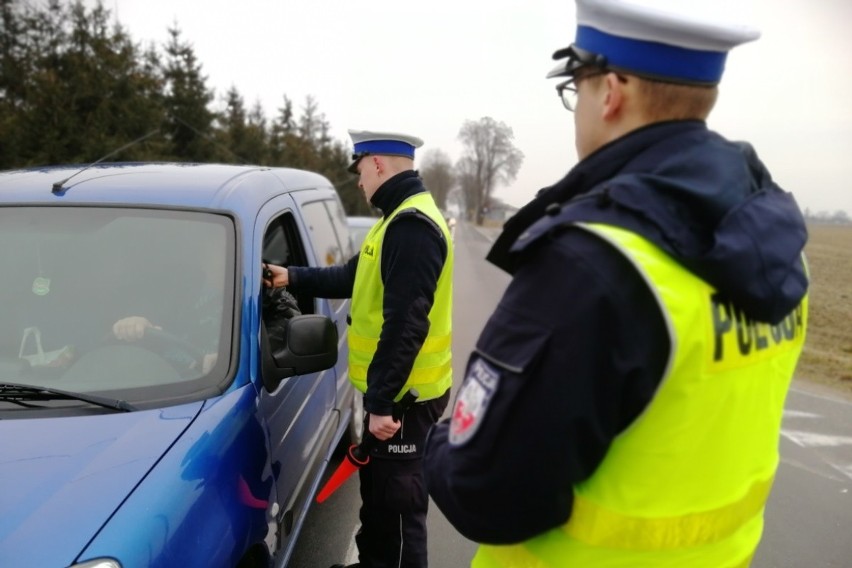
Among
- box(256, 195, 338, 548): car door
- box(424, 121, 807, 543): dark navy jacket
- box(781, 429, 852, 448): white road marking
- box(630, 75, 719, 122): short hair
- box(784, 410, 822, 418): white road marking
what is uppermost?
box(630, 75, 719, 122): short hair

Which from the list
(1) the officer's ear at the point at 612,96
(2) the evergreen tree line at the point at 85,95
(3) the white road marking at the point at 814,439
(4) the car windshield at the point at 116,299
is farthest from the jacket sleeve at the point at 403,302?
(2) the evergreen tree line at the point at 85,95

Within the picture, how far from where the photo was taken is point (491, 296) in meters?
12.2

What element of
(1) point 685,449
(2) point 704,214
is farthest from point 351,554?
(2) point 704,214

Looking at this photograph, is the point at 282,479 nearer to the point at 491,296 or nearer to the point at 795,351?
the point at 795,351

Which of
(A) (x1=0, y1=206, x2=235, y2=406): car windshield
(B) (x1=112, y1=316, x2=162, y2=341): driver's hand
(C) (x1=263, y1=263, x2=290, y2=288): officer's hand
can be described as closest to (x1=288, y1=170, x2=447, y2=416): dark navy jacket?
(A) (x1=0, y1=206, x2=235, y2=406): car windshield

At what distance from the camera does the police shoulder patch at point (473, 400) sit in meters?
1.13

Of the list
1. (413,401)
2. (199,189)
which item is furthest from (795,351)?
(199,189)

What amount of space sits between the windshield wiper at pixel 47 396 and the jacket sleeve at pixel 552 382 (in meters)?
1.23

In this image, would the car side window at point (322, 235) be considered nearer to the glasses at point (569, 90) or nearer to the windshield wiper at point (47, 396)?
the windshield wiper at point (47, 396)

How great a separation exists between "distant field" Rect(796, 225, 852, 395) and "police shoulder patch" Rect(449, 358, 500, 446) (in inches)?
99.8

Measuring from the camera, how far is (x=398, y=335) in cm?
241

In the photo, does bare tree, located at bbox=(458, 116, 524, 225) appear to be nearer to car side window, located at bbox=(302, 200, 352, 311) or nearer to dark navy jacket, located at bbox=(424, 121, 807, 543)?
car side window, located at bbox=(302, 200, 352, 311)

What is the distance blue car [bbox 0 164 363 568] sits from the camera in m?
1.48

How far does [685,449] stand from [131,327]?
6.31 feet
